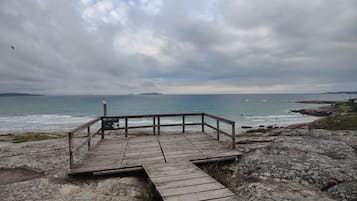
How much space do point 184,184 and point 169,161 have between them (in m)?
1.43

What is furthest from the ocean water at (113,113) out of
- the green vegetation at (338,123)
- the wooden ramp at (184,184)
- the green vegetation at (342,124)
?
the wooden ramp at (184,184)

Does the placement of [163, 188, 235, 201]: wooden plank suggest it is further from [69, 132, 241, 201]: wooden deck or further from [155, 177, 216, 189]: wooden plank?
[155, 177, 216, 189]: wooden plank

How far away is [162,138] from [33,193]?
4.56 m

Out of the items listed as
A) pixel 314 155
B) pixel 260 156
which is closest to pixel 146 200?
pixel 260 156

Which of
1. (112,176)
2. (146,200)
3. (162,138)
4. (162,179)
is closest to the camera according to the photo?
(146,200)

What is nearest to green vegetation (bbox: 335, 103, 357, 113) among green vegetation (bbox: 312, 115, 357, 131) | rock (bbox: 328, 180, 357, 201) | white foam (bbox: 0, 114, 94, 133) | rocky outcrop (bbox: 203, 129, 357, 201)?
green vegetation (bbox: 312, 115, 357, 131)

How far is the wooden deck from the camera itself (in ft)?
12.0

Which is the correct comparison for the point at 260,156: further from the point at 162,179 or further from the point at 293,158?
the point at 162,179

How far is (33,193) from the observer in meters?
3.93

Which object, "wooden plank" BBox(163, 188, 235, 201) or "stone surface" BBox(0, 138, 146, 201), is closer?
"wooden plank" BBox(163, 188, 235, 201)

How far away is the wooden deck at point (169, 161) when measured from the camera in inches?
143

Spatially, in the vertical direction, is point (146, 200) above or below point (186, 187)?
below

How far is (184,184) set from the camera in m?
3.90

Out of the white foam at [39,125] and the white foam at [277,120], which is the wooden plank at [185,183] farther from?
the white foam at [277,120]
